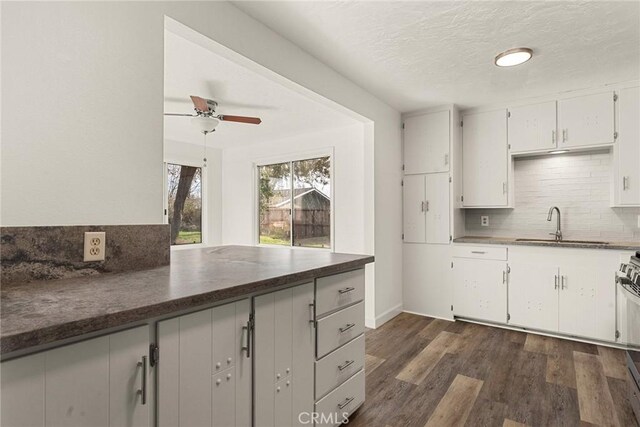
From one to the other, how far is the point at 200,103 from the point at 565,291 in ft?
12.4

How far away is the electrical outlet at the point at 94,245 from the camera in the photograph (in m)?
1.31

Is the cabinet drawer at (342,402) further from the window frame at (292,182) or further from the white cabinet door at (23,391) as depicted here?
the window frame at (292,182)

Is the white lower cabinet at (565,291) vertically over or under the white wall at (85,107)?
under

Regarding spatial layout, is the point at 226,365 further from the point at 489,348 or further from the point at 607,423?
the point at 489,348

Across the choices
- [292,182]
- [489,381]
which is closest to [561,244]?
[489,381]

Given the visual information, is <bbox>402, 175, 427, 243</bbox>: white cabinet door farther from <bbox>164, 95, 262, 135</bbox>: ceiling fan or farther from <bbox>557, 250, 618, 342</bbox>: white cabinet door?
<bbox>164, 95, 262, 135</bbox>: ceiling fan

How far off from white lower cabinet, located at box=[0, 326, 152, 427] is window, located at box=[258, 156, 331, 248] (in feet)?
11.9

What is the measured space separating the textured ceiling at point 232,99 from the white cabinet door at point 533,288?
8.01 feet

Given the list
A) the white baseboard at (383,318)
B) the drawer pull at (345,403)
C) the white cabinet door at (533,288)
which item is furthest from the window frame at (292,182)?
the drawer pull at (345,403)

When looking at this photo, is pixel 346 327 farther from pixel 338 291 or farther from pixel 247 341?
pixel 247 341

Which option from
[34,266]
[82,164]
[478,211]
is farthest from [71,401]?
[478,211]

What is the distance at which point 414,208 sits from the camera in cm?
397

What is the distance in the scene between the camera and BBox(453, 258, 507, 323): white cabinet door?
342 cm

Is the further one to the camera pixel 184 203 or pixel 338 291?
pixel 184 203
